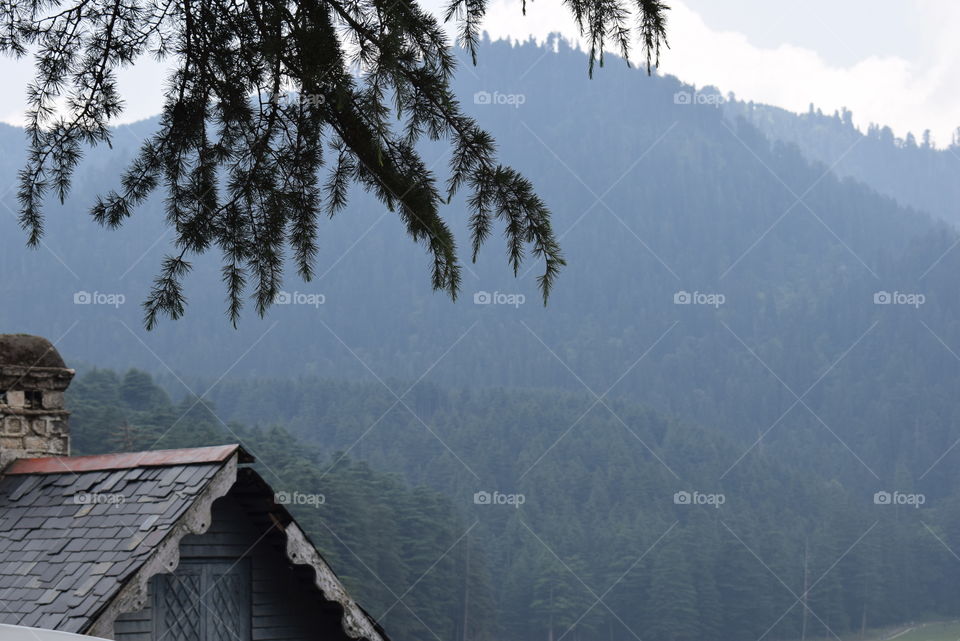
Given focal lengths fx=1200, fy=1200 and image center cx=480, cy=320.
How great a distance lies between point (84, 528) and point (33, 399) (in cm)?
296

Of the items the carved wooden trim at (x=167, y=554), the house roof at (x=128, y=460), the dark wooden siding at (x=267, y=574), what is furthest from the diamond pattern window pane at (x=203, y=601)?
the house roof at (x=128, y=460)

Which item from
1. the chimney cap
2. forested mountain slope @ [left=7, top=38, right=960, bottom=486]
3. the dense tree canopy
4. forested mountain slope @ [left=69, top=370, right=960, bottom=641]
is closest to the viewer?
the dense tree canopy

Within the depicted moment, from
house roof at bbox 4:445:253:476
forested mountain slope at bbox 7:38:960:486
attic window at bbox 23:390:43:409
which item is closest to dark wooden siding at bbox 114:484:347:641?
house roof at bbox 4:445:253:476

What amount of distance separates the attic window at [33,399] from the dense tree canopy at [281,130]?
9.97 ft

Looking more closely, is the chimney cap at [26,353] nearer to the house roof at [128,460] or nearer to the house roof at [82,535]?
the house roof at [128,460]

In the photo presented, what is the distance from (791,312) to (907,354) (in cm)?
2229

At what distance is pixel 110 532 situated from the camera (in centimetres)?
777

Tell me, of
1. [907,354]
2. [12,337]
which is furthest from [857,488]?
[12,337]

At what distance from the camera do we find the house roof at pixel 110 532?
23.6 ft

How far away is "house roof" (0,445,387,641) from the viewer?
23.6 feet

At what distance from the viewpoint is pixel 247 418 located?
124625 mm

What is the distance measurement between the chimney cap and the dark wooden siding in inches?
126

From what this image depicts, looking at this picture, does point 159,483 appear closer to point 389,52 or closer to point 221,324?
point 389,52

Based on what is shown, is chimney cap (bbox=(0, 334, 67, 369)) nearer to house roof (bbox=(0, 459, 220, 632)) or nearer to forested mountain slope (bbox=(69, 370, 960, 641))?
house roof (bbox=(0, 459, 220, 632))
